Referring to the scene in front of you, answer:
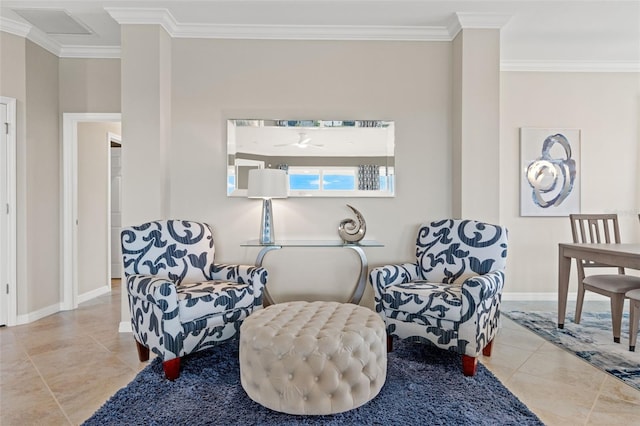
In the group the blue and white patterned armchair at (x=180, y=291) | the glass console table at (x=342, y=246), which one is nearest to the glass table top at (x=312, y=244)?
the glass console table at (x=342, y=246)

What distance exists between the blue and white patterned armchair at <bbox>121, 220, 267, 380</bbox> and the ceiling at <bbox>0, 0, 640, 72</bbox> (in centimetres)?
179

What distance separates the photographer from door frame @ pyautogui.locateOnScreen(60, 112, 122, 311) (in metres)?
3.82

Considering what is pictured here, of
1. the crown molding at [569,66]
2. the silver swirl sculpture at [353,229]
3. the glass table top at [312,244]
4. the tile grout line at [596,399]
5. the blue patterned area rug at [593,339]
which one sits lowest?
the tile grout line at [596,399]

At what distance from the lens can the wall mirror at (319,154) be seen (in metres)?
3.42

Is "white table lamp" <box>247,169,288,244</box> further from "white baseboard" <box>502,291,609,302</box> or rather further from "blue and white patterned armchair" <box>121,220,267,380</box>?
"white baseboard" <box>502,291,609,302</box>

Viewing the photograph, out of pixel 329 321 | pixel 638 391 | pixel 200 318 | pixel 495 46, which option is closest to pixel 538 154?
pixel 495 46

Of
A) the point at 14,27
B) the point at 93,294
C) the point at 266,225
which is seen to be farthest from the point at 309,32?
the point at 93,294

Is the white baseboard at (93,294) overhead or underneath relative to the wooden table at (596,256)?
underneath

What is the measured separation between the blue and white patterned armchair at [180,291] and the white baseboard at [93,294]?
214 cm

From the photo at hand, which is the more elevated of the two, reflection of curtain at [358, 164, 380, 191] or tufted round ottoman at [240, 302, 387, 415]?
reflection of curtain at [358, 164, 380, 191]

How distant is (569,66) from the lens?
409 centimetres

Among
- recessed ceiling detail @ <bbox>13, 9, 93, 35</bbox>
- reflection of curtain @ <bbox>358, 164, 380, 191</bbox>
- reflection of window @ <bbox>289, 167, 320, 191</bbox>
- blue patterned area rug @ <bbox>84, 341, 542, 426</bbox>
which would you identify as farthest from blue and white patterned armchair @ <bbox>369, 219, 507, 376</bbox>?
recessed ceiling detail @ <bbox>13, 9, 93, 35</bbox>

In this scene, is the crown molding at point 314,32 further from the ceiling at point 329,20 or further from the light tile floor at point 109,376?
the light tile floor at point 109,376

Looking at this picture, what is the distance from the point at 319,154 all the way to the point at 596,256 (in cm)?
237
